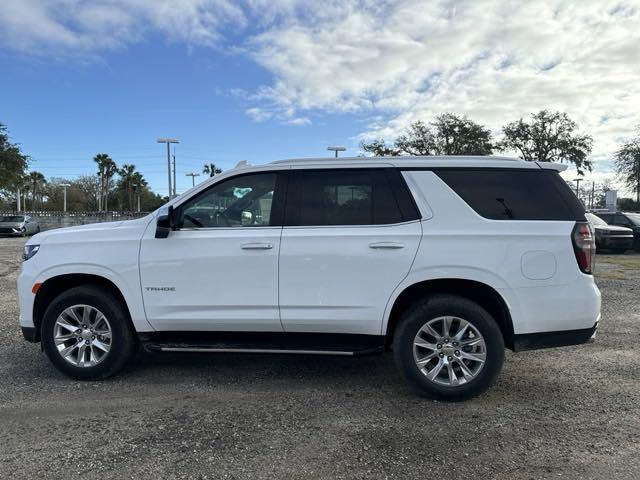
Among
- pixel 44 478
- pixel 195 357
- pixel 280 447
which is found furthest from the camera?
pixel 195 357

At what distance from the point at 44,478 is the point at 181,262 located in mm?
1858

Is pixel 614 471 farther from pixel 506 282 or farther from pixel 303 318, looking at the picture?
pixel 303 318

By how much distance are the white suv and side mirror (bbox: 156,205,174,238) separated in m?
0.01

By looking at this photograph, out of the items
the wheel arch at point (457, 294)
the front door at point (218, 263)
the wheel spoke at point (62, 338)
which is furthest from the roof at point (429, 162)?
the wheel spoke at point (62, 338)

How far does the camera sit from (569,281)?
3967mm

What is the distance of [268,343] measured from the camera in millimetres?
4258

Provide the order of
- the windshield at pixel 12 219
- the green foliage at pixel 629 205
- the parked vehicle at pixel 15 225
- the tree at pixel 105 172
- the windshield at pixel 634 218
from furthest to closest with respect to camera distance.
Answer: the tree at pixel 105 172
the green foliage at pixel 629 205
the windshield at pixel 12 219
the parked vehicle at pixel 15 225
the windshield at pixel 634 218

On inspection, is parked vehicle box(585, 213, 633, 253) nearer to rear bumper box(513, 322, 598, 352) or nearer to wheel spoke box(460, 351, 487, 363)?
rear bumper box(513, 322, 598, 352)

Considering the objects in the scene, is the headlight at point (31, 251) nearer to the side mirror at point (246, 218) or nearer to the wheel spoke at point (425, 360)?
the side mirror at point (246, 218)

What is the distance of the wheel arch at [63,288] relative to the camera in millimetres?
4508

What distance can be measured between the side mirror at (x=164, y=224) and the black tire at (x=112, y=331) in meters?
0.77

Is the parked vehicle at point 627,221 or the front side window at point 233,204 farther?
the parked vehicle at point 627,221

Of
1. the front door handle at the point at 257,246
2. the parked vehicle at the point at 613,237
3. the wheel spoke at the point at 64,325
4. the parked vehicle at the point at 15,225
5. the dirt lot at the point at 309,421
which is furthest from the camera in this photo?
Result: the parked vehicle at the point at 15,225

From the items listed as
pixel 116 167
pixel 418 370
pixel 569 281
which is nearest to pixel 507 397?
pixel 418 370
